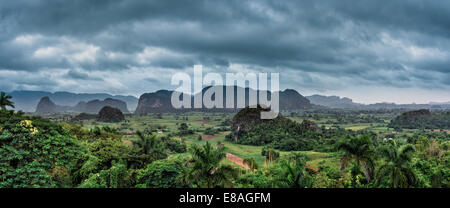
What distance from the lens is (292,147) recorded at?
170 feet

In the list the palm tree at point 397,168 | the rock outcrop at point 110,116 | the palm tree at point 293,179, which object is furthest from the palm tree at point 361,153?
the rock outcrop at point 110,116

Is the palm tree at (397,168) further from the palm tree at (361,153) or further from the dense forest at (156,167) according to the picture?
the palm tree at (361,153)

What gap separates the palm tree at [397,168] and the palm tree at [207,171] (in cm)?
1068

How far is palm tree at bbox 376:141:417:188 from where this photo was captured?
49.3 feet

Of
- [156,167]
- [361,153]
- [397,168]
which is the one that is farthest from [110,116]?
[397,168]

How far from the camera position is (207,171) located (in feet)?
46.4

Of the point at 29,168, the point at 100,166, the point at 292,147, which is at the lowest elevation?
the point at 292,147

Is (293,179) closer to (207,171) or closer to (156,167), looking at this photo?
(207,171)

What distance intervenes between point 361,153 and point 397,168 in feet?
15.1

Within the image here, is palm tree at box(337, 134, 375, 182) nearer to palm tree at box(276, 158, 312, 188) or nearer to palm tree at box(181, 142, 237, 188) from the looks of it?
palm tree at box(276, 158, 312, 188)

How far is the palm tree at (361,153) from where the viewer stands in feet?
64.8

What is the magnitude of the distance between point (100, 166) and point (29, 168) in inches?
247
